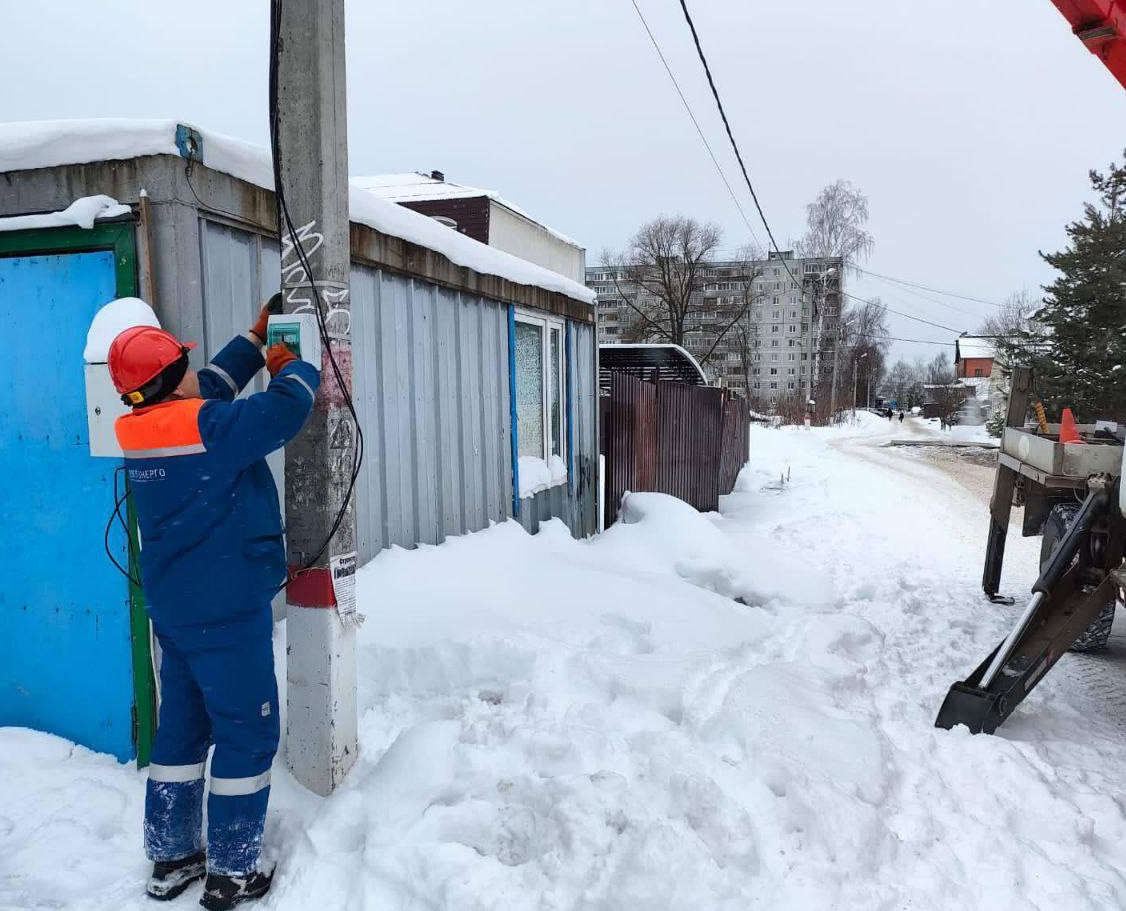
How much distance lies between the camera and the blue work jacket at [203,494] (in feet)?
7.72

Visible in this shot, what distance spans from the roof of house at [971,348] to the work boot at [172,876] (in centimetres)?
8736

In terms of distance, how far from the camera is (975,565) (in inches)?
310

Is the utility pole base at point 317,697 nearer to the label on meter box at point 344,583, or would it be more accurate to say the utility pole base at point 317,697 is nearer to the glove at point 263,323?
the label on meter box at point 344,583

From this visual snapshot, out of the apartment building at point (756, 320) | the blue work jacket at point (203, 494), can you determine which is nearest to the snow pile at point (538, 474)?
the blue work jacket at point (203, 494)

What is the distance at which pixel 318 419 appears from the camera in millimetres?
2807

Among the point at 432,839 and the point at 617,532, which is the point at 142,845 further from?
the point at 617,532

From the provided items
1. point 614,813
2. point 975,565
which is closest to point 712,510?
point 975,565

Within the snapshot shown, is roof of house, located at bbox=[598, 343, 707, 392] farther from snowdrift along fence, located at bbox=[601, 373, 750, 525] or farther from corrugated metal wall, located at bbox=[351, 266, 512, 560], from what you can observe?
corrugated metal wall, located at bbox=[351, 266, 512, 560]

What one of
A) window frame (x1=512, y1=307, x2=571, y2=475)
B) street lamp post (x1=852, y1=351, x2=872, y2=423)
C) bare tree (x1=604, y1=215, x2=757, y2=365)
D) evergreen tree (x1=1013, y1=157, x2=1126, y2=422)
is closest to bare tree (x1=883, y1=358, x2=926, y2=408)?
street lamp post (x1=852, y1=351, x2=872, y2=423)

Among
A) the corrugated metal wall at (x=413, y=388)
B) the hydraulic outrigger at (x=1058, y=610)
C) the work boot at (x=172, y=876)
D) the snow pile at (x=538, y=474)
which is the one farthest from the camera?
the snow pile at (x=538, y=474)

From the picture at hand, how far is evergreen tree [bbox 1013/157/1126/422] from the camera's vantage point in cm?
1820

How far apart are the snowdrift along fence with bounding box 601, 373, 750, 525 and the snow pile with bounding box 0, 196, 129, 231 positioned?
22.1ft

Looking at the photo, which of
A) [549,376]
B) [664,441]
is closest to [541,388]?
[549,376]

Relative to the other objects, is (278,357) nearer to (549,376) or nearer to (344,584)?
(344,584)
